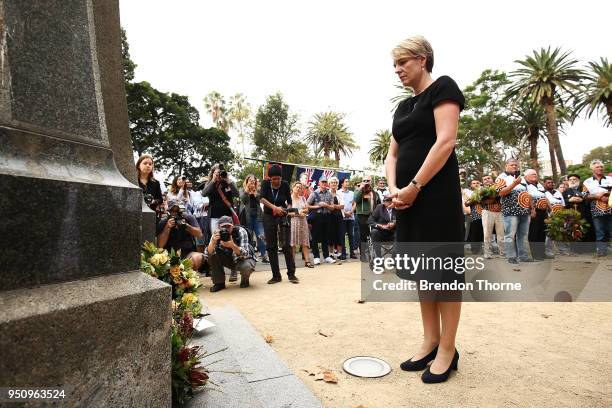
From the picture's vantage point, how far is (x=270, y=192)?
6324 millimetres

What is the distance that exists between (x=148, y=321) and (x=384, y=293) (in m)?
4.07

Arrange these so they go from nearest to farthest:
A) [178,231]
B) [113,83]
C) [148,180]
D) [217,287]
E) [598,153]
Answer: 1. [113,83]
2. [148,180]
3. [178,231]
4. [217,287]
5. [598,153]

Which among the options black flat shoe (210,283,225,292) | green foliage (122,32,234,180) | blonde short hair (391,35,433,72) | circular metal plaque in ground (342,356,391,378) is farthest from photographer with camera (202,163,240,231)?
green foliage (122,32,234,180)

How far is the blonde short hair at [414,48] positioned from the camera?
2.27m

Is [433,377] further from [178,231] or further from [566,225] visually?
[566,225]

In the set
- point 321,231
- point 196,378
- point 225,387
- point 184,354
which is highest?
point 321,231

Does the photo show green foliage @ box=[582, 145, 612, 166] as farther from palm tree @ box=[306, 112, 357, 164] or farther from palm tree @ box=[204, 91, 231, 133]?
palm tree @ box=[204, 91, 231, 133]

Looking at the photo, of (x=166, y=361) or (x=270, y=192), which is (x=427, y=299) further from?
(x=270, y=192)

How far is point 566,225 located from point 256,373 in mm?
8665

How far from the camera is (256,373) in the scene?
2.16 m

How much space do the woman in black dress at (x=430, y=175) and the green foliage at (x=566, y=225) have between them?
7.45 m

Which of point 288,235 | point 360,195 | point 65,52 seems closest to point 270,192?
point 288,235

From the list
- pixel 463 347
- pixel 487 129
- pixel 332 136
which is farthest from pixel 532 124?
pixel 463 347

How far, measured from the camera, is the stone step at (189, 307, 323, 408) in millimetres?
1830
